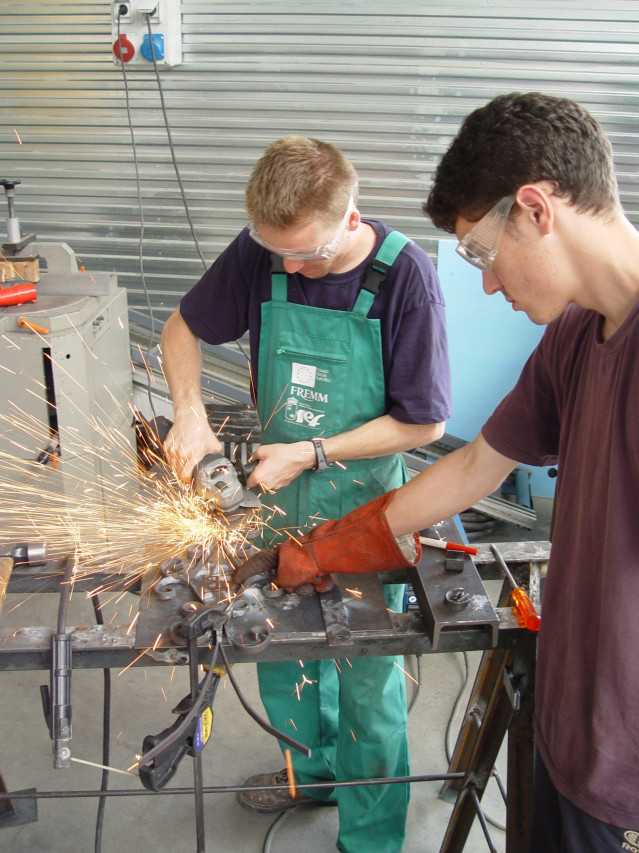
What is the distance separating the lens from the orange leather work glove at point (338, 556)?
1.95m

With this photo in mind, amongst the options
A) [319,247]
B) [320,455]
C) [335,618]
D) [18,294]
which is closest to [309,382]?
[320,455]

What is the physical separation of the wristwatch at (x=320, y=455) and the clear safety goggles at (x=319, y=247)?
0.59 metres

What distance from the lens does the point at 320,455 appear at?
2342 millimetres

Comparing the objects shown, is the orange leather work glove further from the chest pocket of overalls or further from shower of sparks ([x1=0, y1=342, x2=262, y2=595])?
the chest pocket of overalls

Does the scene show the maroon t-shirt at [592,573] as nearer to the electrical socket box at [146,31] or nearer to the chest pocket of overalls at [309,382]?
the chest pocket of overalls at [309,382]

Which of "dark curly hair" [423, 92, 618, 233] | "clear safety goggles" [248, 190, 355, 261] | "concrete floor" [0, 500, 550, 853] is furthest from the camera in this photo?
"concrete floor" [0, 500, 550, 853]

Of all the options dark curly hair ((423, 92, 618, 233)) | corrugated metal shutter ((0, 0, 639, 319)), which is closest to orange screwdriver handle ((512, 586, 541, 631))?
dark curly hair ((423, 92, 618, 233))

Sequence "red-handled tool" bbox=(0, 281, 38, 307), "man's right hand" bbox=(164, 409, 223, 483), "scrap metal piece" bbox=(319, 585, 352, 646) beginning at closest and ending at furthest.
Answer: "scrap metal piece" bbox=(319, 585, 352, 646) < "man's right hand" bbox=(164, 409, 223, 483) < "red-handled tool" bbox=(0, 281, 38, 307)

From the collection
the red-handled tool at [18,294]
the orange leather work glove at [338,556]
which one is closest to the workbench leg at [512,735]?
the orange leather work glove at [338,556]

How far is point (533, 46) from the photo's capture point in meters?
4.29

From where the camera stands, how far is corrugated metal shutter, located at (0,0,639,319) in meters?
4.26

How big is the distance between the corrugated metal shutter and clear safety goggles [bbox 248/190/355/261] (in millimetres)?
2661

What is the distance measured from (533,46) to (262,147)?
5.65 ft

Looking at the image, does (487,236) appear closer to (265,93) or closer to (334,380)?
(334,380)
